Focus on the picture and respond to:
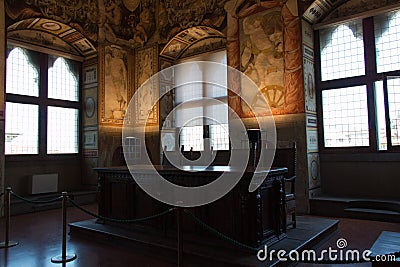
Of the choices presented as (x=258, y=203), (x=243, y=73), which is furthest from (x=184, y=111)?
(x=258, y=203)

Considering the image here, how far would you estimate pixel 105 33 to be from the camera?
10641 millimetres

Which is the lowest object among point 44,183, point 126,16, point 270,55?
point 44,183

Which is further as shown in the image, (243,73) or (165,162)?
(243,73)

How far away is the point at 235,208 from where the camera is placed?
4.57m

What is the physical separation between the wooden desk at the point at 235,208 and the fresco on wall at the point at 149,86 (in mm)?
5572

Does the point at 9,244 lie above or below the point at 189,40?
below

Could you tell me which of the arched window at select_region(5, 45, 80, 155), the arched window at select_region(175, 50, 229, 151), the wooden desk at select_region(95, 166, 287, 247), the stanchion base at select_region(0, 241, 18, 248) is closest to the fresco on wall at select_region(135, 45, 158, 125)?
the arched window at select_region(175, 50, 229, 151)

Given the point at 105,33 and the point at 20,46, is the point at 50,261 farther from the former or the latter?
the point at 105,33

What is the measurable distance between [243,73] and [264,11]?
160cm

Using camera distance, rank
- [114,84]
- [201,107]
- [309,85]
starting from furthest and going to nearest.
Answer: [114,84]
[201,107]
[309,85]

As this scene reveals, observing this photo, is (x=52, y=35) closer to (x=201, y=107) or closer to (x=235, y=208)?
(x=201, y=107)

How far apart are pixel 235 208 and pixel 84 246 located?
96.8 inches

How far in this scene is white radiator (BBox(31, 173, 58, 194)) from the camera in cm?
939

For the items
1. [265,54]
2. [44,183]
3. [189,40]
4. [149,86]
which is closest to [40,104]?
[44,183]
